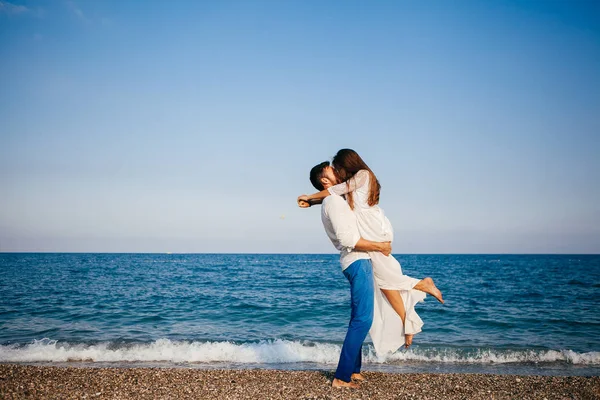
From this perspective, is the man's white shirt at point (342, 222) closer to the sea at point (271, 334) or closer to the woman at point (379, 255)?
the woman at point (379, 255)

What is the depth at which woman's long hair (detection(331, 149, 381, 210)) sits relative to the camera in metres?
4.48

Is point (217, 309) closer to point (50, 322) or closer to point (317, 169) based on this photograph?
point (50, 322)

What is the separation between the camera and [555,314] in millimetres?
13797

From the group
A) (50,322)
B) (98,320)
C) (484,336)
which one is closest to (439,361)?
(484,336)

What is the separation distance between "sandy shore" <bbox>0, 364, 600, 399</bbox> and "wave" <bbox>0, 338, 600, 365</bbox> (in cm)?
203

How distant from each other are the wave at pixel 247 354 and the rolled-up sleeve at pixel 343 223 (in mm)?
4165

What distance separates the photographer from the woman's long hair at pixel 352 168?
4.48m

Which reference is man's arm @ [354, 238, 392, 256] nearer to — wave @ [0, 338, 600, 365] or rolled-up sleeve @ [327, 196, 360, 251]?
rolled-up sleeve @ [327, 196, 360, 251]

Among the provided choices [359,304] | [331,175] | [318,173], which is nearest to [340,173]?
[331,175]

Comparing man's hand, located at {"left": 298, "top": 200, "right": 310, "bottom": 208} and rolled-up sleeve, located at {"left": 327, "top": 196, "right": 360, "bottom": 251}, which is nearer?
rolled-up sleeve, located at {"left": 327, "top": 196, "right": 360, "bottom": 251}

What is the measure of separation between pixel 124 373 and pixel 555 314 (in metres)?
13.7

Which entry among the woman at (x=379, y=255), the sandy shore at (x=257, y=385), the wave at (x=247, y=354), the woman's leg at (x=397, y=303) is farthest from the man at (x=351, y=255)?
the wave at (x=247, y=354)

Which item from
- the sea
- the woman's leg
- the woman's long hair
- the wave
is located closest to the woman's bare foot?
the woman's leg

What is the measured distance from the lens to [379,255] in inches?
186
